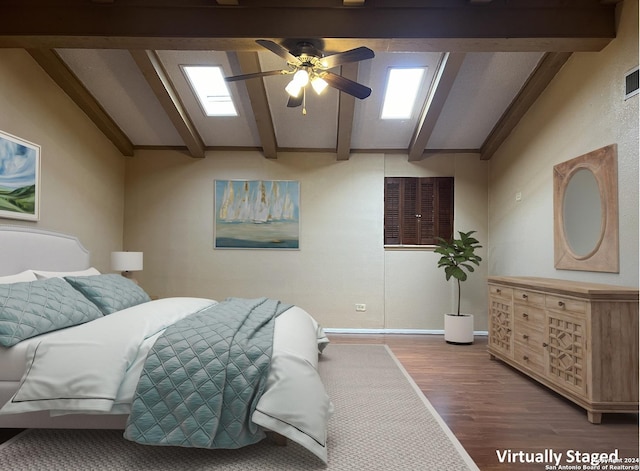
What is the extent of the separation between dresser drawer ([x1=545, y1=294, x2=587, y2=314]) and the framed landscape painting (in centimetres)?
464

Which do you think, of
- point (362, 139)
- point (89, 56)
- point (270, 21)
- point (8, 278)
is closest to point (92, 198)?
point (89, 56)

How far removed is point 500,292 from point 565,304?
1108mm

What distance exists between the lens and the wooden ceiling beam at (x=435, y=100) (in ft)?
12.8

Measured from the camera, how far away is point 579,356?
280cm

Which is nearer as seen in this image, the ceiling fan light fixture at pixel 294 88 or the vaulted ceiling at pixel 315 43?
the ceiling fan light fixture at pixel 294 88

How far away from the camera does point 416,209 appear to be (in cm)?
570

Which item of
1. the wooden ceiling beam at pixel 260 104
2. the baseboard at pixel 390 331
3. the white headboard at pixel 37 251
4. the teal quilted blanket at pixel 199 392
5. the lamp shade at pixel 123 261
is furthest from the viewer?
the baseboard at pixel 390 331

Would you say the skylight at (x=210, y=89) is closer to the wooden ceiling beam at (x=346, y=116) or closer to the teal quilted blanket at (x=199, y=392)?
the wooden ceiling beam at (x=346, y=116)

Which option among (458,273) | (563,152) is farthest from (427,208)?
(563,152)

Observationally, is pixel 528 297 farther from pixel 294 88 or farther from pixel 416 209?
pixel 294 88

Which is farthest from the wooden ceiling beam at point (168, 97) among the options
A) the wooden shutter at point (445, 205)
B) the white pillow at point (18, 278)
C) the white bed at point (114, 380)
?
the wooden shutter at point (445, 205)

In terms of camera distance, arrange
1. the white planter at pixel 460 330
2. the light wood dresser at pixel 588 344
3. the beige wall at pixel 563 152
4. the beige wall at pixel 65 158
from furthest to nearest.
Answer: the white planter at pixel 460 330, the beige wall at pixel 65 158, the beige wall at pixel 563 152, the light wood dresser at pixel 588 344

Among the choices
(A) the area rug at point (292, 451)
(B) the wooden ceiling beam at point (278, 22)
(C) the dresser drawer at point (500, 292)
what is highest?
(B) the wooden ceiling beam at point (278, 22)

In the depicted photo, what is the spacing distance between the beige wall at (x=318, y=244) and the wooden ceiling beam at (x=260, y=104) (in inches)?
12.8
